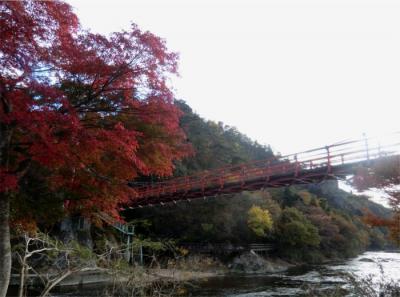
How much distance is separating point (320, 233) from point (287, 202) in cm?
541

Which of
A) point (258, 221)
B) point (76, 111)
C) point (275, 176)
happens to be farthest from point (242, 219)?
point (76, 111)

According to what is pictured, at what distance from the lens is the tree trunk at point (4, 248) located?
6.96m

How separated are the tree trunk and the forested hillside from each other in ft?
65.3

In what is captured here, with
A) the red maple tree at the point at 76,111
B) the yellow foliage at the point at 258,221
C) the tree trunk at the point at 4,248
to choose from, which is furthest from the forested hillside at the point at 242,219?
the tree trunk at the point at 4,248

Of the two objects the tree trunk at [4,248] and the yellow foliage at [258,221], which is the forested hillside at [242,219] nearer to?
the yellow foliage at [258,221]

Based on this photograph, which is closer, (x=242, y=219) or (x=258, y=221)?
(x=258, y=221)

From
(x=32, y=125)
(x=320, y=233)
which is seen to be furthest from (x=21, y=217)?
(x=320, y=233)

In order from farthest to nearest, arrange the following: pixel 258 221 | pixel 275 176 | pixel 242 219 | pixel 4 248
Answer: pixel 242 219 → pixel 258 221 → pixel 275 176 → pixel 4 248

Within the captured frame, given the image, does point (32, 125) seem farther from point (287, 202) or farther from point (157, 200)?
point (287, 202)

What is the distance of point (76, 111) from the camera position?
7926 mm

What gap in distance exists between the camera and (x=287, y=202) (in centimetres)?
4762

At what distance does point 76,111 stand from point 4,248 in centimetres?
289

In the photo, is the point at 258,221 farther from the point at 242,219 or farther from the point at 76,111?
the point at 76,111

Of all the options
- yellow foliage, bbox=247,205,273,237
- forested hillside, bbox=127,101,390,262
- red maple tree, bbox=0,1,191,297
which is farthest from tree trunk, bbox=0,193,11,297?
yellow foliage, bbox=247,205,273,237
